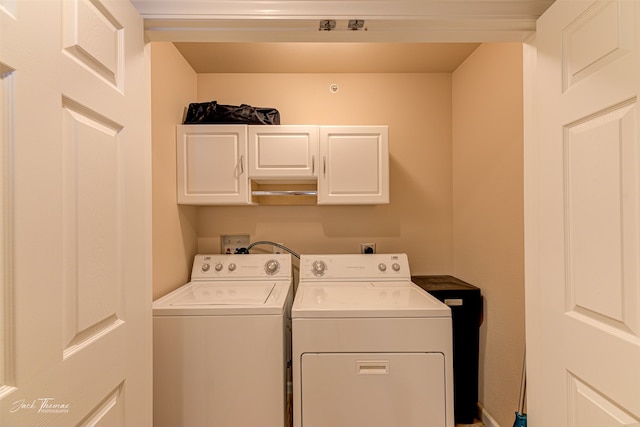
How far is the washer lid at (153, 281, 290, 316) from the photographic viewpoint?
149cm

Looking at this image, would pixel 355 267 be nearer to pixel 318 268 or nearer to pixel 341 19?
pixel 318 268

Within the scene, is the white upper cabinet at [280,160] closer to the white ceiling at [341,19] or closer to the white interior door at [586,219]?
the white ceiling at [341,19]

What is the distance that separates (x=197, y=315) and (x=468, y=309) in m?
1.72

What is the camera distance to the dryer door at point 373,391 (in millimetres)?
1460

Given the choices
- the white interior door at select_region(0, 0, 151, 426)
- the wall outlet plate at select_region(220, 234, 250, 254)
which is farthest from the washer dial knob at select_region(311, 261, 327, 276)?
the white interior door at select_region(0, 0, 151, 426)

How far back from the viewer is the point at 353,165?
2.07m

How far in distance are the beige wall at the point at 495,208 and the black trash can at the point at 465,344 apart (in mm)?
52

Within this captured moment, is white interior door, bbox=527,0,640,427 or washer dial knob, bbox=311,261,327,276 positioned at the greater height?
white interior door, bbox=527,0,640,427

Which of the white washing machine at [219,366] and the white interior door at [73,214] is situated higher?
the white interior door at [73,214]

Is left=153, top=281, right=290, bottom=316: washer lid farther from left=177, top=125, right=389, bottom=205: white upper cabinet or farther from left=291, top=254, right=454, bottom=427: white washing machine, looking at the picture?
left=177, top=125, right=389, bottom=205: white upper cabinet

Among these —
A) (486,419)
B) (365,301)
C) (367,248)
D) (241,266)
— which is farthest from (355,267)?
(486,419)

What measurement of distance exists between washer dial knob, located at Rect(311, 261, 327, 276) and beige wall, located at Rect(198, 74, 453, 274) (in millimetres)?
224

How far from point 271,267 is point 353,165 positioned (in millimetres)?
994

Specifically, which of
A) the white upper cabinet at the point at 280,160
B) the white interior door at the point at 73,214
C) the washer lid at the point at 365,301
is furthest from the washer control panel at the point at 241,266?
the white interior door at the point at 73,214
